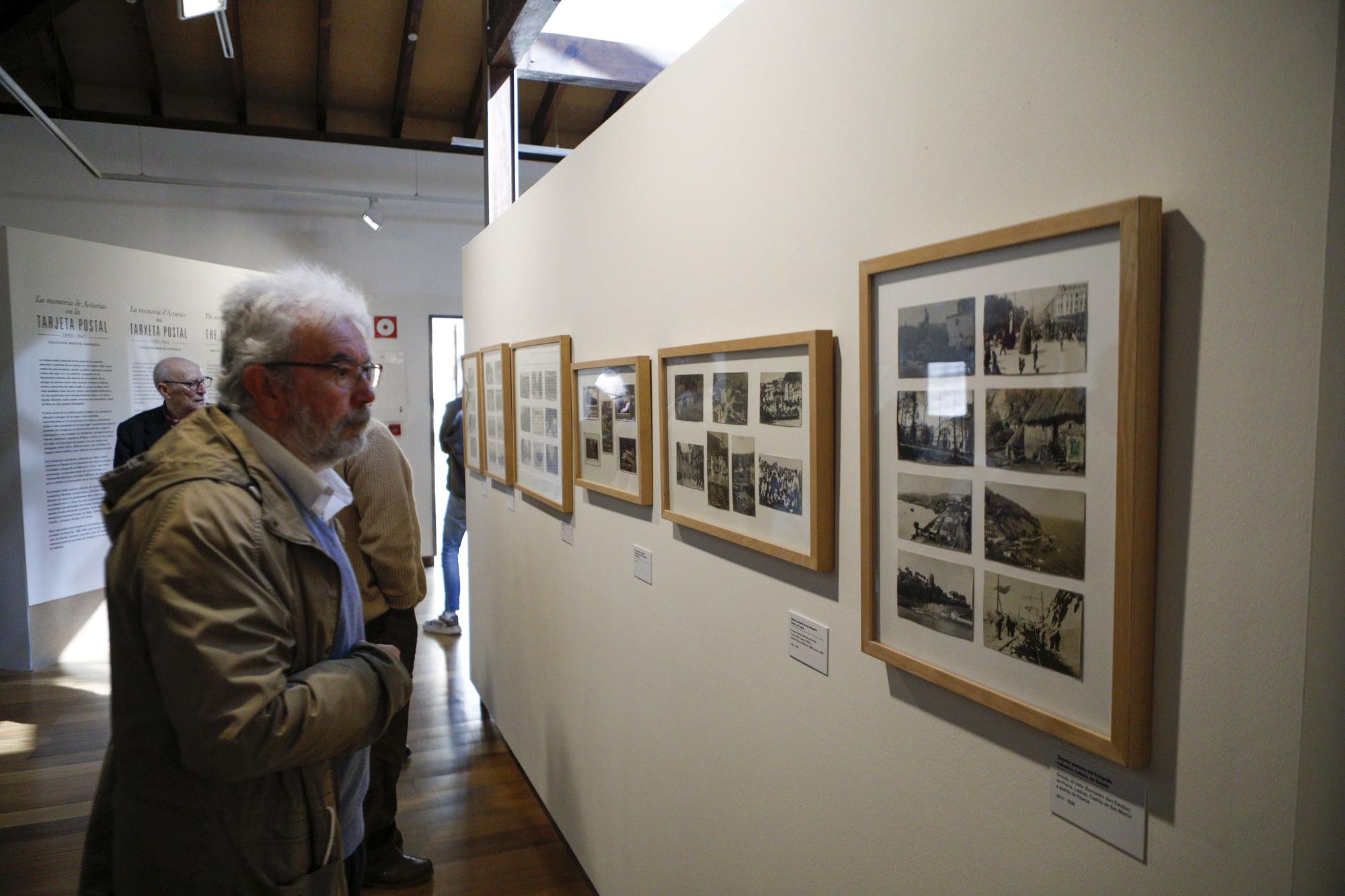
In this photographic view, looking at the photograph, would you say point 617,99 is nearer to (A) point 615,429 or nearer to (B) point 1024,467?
(A) point 615,429

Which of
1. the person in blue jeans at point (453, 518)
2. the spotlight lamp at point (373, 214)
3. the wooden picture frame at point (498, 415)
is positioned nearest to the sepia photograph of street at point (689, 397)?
the wooden picture frame at point (498, 415)

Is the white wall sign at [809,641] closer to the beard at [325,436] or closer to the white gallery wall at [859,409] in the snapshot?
the white gallery wall at [859,409]

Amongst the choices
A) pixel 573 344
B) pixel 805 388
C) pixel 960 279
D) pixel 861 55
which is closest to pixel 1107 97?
pixel 960 279

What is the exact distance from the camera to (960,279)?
110 centimetres

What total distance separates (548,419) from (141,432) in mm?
3232

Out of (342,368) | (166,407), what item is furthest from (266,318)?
(166,407)

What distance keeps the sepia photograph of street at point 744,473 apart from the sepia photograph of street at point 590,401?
0.86m

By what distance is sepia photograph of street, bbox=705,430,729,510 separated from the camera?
1771 millimetres

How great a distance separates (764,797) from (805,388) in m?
0.91

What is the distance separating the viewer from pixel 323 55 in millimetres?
6621

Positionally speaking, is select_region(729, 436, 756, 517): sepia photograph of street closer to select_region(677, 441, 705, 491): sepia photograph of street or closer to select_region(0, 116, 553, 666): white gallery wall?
select_region(677, 441, 705, 491): sepia photograph of street

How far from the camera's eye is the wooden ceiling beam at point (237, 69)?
629 centimetres

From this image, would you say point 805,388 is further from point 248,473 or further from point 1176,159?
point 248,473

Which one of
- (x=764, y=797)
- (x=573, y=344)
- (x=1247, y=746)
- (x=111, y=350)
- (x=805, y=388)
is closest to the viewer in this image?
(x=1247, y=746)
